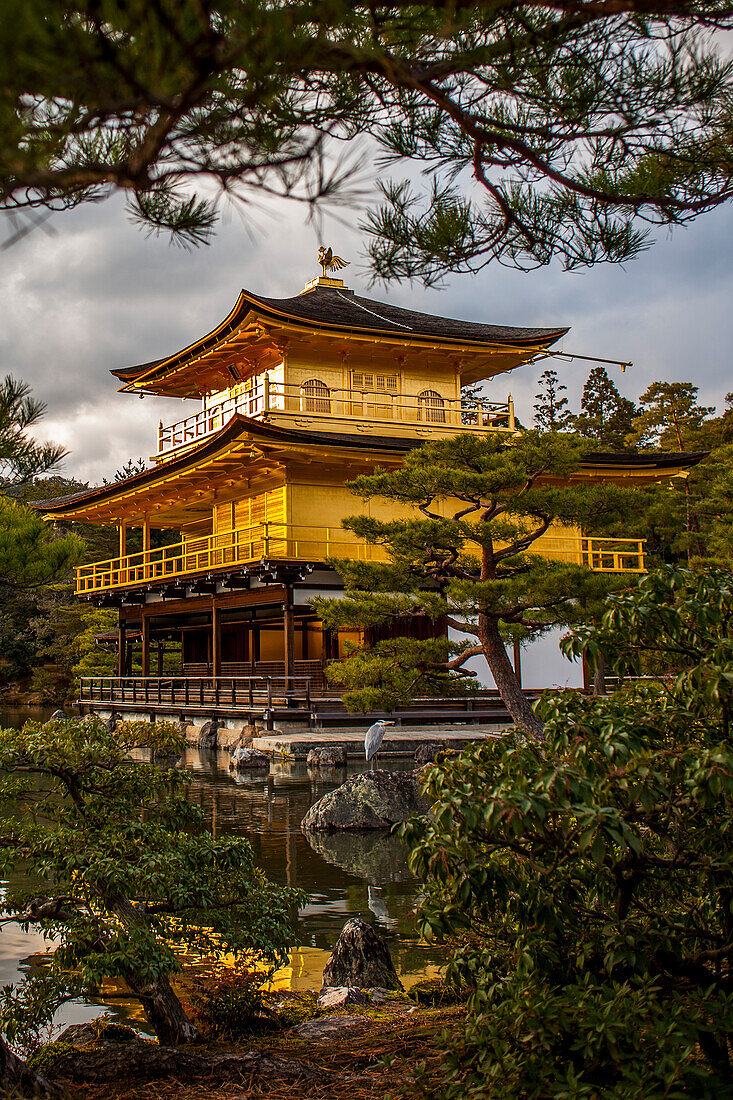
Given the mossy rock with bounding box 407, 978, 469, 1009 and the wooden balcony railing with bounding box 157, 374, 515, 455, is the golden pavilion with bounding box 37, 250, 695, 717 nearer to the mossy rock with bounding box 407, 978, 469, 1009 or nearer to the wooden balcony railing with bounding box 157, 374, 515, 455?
the wooden balcony railing with bounding box 157, 374, 515, 455

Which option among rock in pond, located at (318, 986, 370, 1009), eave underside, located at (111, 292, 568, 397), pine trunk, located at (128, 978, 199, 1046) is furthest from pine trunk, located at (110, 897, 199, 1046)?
eave underside, located at (111, 292, 568, 397)

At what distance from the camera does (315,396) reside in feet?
79.2

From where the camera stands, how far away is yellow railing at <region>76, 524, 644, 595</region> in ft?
70.7

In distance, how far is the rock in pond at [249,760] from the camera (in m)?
16.0

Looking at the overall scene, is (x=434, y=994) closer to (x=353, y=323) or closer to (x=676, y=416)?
(x=353, y=323)

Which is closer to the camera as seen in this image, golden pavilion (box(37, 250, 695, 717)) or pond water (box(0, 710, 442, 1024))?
pond water (box(0, 710, 442, 1024))

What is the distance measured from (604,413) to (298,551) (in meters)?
25.1

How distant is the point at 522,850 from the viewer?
3.03m

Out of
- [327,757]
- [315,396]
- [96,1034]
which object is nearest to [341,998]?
[96,1034]

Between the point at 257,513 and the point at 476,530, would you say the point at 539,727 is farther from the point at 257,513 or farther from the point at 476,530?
the point at 257,513

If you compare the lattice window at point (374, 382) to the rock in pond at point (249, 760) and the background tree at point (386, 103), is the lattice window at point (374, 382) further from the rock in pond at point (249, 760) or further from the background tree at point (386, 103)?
Answer: the background tree at point (386, 103)

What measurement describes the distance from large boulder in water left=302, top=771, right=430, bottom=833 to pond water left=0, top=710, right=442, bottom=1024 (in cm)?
23

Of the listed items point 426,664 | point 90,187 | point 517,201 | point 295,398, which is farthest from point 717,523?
point 90,187

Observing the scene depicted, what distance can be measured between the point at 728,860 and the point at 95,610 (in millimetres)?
35535
